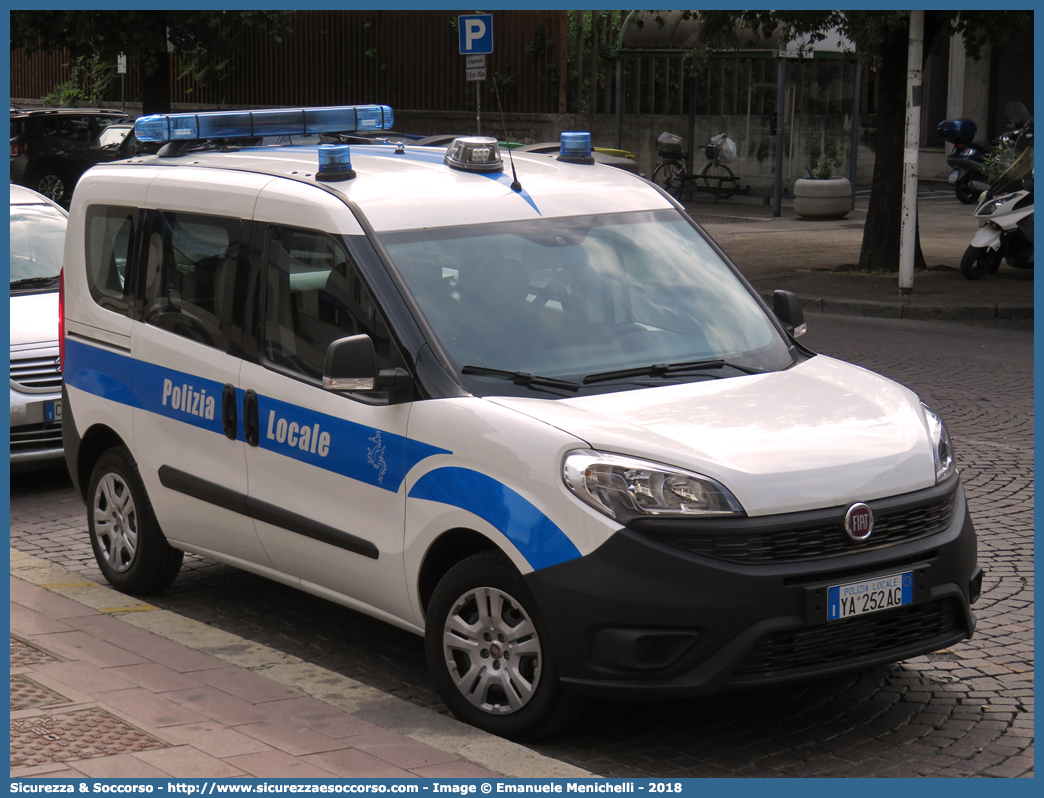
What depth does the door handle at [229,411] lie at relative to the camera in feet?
18.6

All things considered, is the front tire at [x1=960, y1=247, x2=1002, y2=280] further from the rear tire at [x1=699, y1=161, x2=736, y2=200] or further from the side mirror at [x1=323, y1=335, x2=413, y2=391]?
the side mirror at [x1=323, y1=335, x2=413, y2=391]

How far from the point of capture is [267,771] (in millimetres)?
4098

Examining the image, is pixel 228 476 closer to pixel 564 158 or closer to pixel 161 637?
pixel 161 637

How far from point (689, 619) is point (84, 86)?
4139cm

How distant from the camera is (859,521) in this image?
14.8 ft

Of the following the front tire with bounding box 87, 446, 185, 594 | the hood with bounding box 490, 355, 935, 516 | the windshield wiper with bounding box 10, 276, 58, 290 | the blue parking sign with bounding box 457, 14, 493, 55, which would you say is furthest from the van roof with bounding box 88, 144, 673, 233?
the blue parking sign with bounding box 457, 14, 493, 55

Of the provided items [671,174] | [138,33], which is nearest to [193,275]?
[138,33]

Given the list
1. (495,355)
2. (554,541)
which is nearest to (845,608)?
(554,541)

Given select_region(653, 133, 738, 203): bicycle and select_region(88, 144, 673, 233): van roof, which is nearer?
select_region(88, 144, 673, 233): van roof

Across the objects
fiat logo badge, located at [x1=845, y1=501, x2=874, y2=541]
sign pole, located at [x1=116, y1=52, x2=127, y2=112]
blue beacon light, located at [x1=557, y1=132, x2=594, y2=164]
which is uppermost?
sign pole, located at [x1=116, y1=52, x2=127, y2=112]

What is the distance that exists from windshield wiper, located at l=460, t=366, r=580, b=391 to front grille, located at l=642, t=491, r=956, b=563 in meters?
0.77

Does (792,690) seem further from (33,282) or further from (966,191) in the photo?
(966,191)

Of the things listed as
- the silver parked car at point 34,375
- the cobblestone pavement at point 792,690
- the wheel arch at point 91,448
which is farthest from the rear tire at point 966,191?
the wheel arch at point 91,448

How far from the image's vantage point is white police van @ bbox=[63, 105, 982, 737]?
439 centimetres
